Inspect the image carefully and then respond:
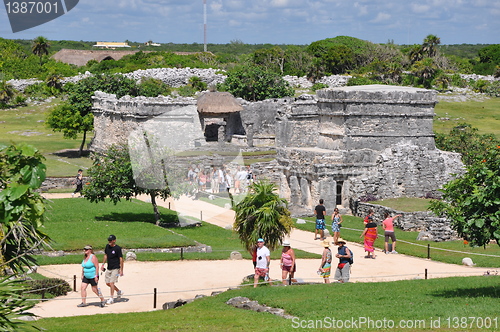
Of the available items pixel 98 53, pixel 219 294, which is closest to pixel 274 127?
pixel 219 294

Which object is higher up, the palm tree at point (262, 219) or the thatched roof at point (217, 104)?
the thatched roof at point (217, 104)

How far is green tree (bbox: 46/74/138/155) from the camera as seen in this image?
4466 centimetres

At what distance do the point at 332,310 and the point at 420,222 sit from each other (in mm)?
14473

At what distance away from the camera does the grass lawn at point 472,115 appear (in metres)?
51.8

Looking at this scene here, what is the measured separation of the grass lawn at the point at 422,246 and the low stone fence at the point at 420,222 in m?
0.37

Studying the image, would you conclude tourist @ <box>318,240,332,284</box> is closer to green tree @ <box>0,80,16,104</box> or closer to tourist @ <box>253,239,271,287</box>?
tourist @ <box>253,239,271,287</box>

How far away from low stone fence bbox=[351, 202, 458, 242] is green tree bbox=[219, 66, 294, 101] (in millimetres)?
24077

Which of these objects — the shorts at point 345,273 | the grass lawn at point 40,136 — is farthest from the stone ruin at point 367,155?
the grass lawn at point 40,136

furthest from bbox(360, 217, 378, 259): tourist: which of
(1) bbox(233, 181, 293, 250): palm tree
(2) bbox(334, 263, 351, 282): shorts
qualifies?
(2) bbox(334, 263, 351, 282): shorts

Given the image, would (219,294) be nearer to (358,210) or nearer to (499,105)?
(358,210)

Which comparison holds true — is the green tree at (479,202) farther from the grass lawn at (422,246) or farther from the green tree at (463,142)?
the green tree at (463,142)

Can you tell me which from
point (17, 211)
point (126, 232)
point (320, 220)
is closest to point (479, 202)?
point (17, 211)

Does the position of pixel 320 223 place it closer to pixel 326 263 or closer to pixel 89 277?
pixel 326 263

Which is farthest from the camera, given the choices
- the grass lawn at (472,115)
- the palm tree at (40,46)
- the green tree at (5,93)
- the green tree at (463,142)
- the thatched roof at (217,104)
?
the palm tree at (40,46)
